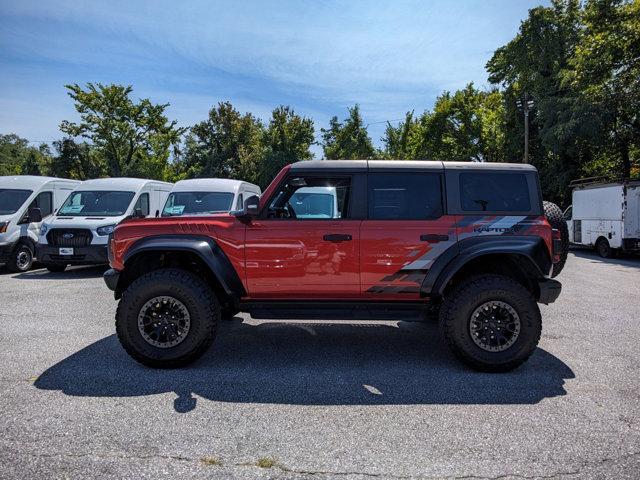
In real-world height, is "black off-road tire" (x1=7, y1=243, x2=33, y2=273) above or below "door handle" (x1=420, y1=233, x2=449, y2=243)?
below

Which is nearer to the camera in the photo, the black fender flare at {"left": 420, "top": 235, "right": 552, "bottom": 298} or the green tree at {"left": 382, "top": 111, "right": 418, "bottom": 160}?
the black fender flare at {"left": 420, "top": 235, "right": 552, "bottom": 298}

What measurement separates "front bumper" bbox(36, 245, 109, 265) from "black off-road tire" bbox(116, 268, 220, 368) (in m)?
6.21

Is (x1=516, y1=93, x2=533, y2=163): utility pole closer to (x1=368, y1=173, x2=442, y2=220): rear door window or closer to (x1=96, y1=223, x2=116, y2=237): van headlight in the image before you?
(x1=96, y1=223, x2=116, y2=237): van headlight

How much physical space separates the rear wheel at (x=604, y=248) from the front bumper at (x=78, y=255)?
15279mm

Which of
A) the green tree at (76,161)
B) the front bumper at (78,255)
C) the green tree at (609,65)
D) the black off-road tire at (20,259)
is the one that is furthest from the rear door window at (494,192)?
the green tree at (76,161)

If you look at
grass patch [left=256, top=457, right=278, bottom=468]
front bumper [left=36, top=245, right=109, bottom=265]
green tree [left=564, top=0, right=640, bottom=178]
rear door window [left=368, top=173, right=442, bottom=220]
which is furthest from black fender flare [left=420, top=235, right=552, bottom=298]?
green tree [left=564, top=0, right=640, bottom=178]

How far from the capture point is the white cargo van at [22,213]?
10.6m

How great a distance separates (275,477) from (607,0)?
2459cm

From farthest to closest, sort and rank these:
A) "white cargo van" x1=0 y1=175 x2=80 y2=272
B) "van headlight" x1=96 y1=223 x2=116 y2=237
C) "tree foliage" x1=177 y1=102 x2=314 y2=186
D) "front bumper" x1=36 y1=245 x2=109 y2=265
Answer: "tree foliage" x1=177 y1=102 x2=314 y2=186 < "white cargo van" x1=0 y1=175 x2=80 y2=272 < "van headlight" x1=96 y1=223 x2=116 y2=237 < "front bumper" x1=36 y1=245 x2=109 y2=265

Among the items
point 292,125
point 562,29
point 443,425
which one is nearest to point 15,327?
point 443,425

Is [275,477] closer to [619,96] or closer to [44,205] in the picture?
[44,205]

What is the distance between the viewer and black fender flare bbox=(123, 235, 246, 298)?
439cm

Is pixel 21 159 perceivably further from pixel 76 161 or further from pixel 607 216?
pixel 607 216

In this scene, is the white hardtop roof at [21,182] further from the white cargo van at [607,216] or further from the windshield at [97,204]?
the white cargo van at [607,216]
